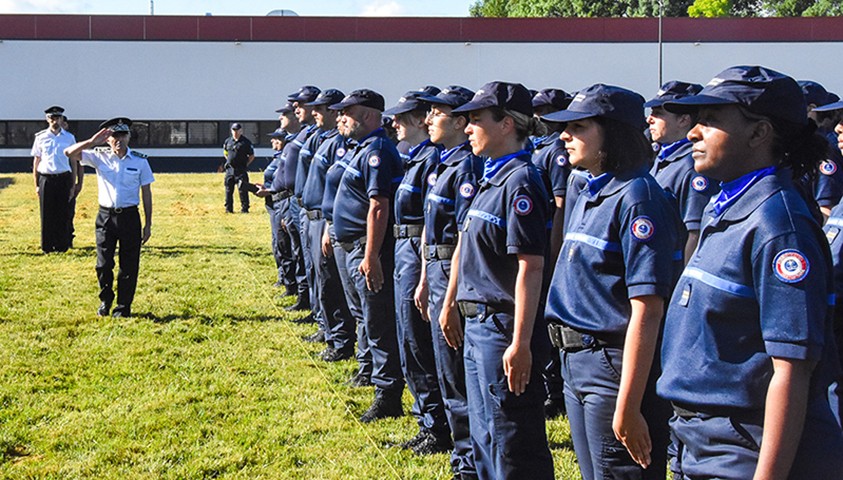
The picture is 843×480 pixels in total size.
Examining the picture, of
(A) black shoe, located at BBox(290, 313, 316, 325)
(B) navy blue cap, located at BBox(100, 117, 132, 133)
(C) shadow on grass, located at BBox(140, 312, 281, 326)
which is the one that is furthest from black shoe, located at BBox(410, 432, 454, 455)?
(B) navy blue cap, located at BBox(100, 117, 132, 133)

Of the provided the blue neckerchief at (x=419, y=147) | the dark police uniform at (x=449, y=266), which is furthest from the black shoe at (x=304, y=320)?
the dark police uniform at (x=449, y=266)

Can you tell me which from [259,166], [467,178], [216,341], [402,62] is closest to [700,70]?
[402,62]

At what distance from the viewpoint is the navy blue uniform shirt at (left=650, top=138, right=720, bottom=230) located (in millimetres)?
5191

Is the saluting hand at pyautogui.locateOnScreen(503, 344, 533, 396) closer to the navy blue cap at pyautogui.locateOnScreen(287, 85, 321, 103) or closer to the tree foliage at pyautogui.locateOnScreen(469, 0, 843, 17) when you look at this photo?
the navy blue cap at pyautogui.locateOnScreen(287, 85, 321, 103)

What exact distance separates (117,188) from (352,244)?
3.55 meters

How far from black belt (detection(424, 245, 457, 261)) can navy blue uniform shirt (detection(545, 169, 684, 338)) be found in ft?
4.94

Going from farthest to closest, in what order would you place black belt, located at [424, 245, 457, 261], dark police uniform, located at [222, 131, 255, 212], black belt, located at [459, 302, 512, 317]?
dark police uniform, located at [222, 131, 255, 212] → black belt, located at [424, 245, 457, 261] → black belt, located at [459, 302, 512, 317]

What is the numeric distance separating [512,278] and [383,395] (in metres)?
2.65

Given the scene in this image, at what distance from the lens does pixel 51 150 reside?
14219mm

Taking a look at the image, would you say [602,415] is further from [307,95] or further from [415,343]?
[307,95]

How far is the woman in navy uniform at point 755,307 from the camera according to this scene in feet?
8.02

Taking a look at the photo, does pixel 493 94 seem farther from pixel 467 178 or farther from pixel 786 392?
pixel 786 392

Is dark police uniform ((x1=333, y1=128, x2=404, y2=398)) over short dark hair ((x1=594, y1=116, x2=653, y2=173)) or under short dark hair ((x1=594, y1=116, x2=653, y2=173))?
under

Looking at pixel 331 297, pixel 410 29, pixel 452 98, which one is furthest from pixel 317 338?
pixel 410 29
